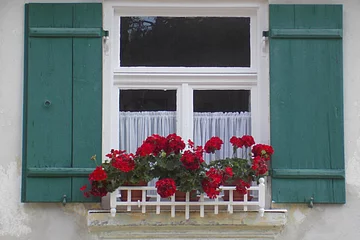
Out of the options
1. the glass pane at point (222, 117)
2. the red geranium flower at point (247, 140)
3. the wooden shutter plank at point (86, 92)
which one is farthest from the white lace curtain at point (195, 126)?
the red geranium flower at point (247, 140)

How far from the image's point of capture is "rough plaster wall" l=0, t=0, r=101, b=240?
4.57 metres

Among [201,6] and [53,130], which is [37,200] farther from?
[201,6]

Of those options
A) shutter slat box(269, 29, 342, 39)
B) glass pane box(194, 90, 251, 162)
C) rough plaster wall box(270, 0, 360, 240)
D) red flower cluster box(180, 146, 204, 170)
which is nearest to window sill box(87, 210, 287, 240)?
rough plaster wall box(270, 0, 360, 240)

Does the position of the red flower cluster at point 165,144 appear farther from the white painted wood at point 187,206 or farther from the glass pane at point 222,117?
the glass pane at point 222,117

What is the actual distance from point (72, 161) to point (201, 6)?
1.43 meters

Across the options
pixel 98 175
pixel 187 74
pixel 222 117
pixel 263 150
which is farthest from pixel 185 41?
pixel 98 175

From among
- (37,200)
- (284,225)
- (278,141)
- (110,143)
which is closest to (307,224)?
(284,225)

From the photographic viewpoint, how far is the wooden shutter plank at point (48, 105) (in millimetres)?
4535

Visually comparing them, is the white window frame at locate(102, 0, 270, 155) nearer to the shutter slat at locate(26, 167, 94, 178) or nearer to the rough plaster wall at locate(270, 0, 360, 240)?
the shutter slat at locate(26, 167, 94, 178)

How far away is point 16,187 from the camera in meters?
4.60

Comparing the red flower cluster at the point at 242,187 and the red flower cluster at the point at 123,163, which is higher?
the red flower cluster at the point at 123,163

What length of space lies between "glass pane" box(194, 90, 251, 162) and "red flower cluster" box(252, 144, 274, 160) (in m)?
0.36

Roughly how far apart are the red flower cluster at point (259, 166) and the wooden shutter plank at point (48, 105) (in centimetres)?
125

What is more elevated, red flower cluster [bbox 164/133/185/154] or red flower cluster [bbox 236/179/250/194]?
red flower cluster [bbox 164/133/185/154]
